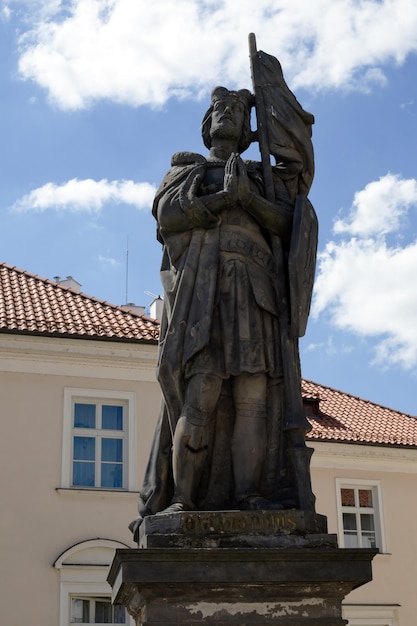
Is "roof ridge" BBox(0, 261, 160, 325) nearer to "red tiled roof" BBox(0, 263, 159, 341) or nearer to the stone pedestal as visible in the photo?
"red tiled roof" BBox(0, 263, 159, 341)

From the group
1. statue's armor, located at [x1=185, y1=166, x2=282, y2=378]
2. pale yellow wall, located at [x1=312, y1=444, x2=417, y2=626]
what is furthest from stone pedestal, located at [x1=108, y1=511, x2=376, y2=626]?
pale yellow wall, located at [x1=312, y1=444, x2=417, y2=626]

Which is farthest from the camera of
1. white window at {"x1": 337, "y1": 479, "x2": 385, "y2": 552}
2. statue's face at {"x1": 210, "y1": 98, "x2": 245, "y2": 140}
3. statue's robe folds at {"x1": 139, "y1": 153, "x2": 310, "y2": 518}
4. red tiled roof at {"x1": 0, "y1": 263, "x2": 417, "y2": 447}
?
white window at {"x1": 337, "y1": 479, "x2": 385, "y2": 552}

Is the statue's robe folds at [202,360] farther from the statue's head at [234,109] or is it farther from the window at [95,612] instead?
the window at [95,612]

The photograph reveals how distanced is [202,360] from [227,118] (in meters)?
1.70

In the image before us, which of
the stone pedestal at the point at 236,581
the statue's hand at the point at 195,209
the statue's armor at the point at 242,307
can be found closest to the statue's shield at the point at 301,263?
the statue's armor at the point at 242,307

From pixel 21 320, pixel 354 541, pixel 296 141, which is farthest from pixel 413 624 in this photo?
pixel 296 141

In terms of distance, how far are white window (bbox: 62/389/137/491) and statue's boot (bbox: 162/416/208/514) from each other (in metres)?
14.5

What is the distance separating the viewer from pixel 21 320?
71.2 ft

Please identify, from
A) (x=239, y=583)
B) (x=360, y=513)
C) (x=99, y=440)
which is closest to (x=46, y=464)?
(x=99, y=440)

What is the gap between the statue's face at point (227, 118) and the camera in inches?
287

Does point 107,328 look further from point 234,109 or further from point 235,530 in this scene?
point 235,530

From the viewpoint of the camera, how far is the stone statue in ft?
21.4

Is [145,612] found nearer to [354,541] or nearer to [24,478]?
[24,478]

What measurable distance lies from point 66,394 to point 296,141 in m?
14.6
